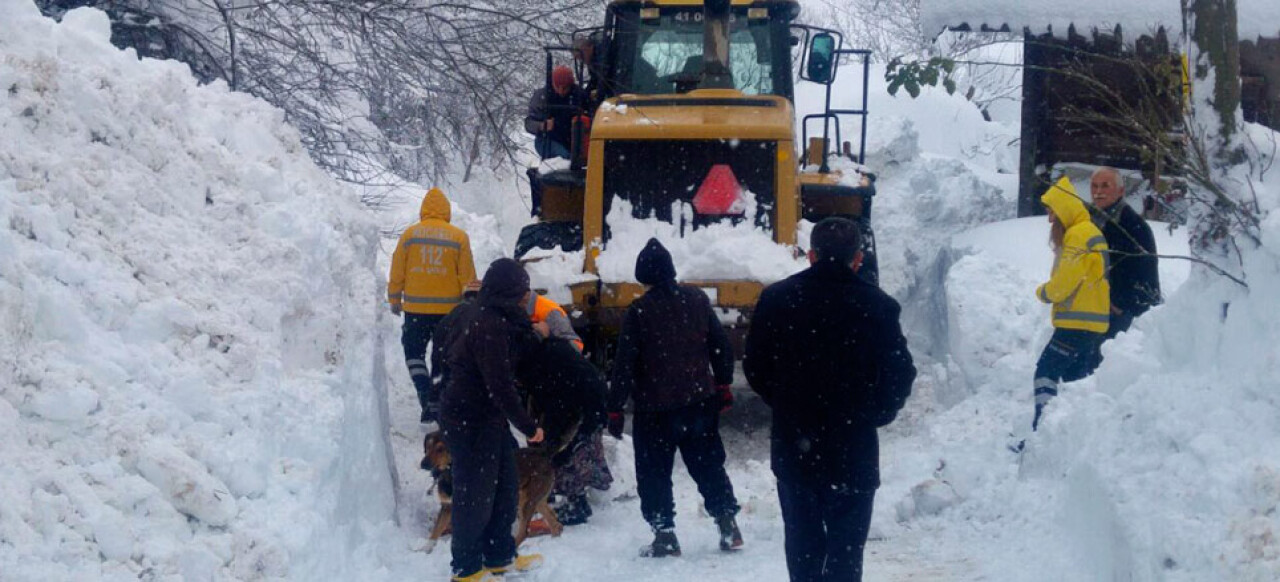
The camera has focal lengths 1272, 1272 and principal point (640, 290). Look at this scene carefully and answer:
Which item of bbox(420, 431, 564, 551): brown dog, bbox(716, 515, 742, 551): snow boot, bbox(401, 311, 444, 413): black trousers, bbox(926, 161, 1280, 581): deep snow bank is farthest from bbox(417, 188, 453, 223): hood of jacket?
bbox(926, 161, 1280, 581): deep snow bank

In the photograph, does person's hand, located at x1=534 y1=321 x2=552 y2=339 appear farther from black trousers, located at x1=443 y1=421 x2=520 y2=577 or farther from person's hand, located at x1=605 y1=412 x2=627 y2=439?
black trousers, located at x1=443 y1=421 x2=520 y2=577

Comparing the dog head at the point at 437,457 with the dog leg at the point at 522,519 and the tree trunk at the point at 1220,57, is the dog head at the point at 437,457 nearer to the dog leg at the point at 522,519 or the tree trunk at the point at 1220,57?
the dog leg at the point at 522,519

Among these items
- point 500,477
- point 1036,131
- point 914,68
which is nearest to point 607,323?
point 500,477

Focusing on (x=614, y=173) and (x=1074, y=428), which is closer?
(x=1074, y=428)

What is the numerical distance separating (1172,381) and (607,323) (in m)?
3.98

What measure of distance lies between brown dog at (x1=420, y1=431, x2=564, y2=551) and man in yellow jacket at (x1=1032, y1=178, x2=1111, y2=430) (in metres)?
2.80

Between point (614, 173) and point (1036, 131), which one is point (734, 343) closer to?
point (614, 173)

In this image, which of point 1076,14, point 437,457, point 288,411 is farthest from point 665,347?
point 1076,14

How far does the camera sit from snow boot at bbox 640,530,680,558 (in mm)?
6621

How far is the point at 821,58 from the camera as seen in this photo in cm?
928

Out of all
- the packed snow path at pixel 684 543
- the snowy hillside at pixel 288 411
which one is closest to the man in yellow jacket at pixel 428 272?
the snowy hillside at pixel 288 411

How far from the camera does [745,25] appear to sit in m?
9.95

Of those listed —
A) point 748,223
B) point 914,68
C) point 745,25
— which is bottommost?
point 748,223

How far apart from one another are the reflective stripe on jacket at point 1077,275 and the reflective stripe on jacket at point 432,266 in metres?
3.65
